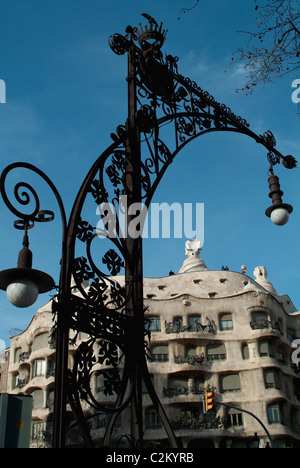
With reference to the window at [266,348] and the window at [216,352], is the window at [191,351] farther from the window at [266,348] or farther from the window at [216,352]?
the window at [266,348]

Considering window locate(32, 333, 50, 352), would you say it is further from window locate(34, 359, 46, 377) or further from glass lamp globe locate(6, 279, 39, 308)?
glass lamp globe locate(6, 279, 39, 308)

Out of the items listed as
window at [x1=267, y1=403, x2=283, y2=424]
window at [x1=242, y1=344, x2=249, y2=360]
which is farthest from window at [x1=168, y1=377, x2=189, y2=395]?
window at [x1=267, y1=403, x2=283, y2=424]

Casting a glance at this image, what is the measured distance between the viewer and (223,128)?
8.91m

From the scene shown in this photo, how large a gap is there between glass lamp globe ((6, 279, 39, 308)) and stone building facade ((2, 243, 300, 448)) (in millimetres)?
37934

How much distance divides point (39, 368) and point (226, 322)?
17.3 meters

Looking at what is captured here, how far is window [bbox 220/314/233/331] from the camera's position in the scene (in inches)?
1913

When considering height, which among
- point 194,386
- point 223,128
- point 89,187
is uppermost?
point 194,386

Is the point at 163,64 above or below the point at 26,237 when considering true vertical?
above

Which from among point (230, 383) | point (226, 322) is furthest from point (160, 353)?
point (226, 322)

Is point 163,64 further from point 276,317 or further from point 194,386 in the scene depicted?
point 276,317

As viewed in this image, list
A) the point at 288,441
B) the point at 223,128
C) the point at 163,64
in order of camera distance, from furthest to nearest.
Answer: the point at 288,441 < the point at 223,128 < the point at 163,64

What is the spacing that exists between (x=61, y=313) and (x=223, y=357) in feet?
144

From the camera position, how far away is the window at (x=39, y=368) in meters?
48.6
